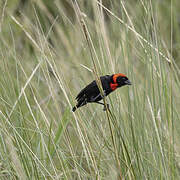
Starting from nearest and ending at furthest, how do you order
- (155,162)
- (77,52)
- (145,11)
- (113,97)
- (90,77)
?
(155,162) → (145,11) → (113,97) → (90,77) → (77,52)

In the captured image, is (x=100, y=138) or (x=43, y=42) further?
(x=100, y=138)

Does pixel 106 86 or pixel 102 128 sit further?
pixel 102 128

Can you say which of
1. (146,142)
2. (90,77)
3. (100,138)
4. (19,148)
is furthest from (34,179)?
(90,77)

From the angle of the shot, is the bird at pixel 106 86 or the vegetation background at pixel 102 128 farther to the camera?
the bird at pixel 106 86

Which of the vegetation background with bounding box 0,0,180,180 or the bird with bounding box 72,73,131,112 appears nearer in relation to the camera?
the vegetation background with bounding box 0,0,180,180

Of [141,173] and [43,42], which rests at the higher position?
[43,42]

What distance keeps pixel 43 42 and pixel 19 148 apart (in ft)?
1.70

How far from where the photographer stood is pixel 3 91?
206 cm

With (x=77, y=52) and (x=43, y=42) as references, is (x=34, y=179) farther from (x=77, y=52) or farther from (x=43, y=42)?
(x=77, y=52)

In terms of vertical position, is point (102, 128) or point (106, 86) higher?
point (106, 86)

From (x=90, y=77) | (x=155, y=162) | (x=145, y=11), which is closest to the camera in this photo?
(x=155, y=162)

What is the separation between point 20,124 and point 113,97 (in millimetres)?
521

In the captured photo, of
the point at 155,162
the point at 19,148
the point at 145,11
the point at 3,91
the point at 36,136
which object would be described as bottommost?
the point at 155,162

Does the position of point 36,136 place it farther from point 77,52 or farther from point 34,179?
point 77,52
